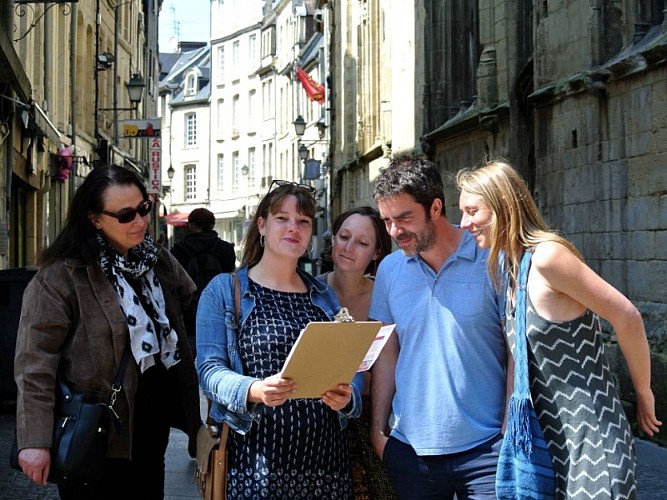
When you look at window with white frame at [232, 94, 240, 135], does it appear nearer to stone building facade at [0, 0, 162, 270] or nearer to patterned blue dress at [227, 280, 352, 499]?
stone building facade at [0, 0, 162, 270]

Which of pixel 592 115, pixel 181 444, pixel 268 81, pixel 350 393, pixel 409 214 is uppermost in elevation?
pixel 268 81

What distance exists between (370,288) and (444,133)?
13780 mm

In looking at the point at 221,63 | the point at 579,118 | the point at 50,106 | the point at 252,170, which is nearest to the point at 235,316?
the point at 579,118

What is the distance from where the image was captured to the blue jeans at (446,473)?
11.3 ft

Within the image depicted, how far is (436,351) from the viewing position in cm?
356

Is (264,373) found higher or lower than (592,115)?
lower

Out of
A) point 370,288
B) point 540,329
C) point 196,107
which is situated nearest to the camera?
point 540,329

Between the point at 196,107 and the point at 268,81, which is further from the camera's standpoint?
the point at 196,107

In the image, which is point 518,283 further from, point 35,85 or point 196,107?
point 196,107

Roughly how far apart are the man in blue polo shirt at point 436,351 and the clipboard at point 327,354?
0.31m

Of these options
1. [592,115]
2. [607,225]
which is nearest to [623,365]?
[607,225]

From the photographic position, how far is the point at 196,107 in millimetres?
78438

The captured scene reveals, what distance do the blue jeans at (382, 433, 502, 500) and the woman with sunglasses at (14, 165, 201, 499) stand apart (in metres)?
0.97

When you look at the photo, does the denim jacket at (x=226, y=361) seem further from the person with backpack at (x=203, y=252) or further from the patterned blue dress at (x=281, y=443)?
the person with backpack at (x=203, y=252)
